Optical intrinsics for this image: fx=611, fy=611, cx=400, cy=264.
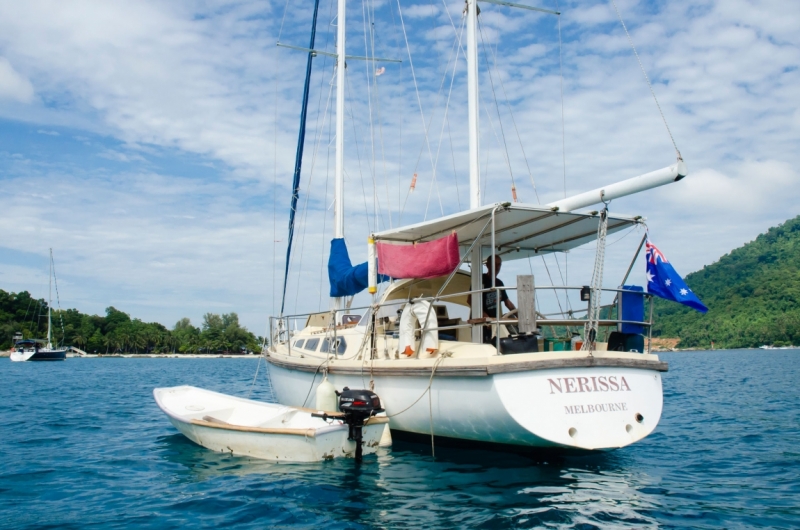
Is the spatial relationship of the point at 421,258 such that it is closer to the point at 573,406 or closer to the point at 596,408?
the point at 573,406

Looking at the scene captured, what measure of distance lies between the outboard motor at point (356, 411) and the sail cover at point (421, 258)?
216 centimetres

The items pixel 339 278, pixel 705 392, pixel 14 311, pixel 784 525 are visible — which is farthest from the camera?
pixel 14 311

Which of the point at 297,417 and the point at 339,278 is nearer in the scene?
the point at 297,417

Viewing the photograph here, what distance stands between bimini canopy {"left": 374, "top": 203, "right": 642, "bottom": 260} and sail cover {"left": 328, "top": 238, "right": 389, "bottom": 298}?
201 cm

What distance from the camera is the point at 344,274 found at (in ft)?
46.1

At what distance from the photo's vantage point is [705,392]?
22703 mm

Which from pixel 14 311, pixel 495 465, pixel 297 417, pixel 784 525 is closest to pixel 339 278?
pixel 297 417

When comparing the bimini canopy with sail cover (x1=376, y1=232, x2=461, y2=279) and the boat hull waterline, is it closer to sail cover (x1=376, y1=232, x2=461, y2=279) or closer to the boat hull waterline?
sail cover (x1=376, y1=232, x2=461, y2=279)

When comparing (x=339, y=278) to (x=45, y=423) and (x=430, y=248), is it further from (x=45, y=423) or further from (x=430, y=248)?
(x=45, y=423)

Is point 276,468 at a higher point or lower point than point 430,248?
lower

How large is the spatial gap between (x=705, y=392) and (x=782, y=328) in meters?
111

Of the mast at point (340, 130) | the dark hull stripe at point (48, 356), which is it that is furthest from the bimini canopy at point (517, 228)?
the dark hull stripe at point (48, 356)

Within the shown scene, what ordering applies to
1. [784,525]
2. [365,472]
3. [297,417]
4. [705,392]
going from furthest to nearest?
[705,392] → [297,417] → [365,472] → [784,525]

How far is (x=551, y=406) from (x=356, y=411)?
295cm
